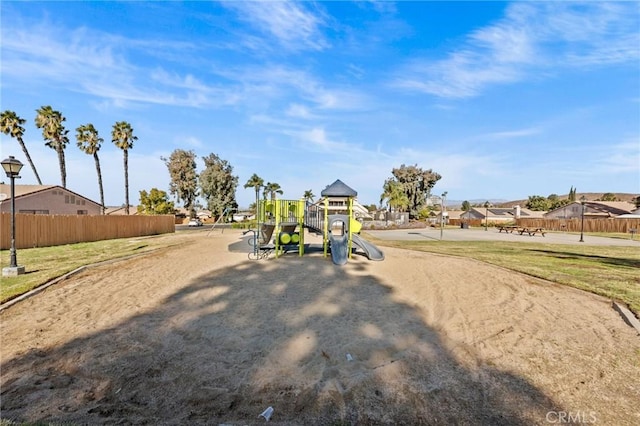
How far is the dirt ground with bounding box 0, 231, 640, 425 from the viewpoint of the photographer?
3656 millimetres

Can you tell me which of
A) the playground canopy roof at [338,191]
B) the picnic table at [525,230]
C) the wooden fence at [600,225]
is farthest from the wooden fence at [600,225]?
the playground canopy roof at [338,191]

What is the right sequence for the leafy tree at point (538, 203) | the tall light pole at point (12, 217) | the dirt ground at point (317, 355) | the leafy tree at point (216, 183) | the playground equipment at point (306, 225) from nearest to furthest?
the dirt ground at point (317, 355) → the tall light pole at point (12, 217) → the playground equipment at point (306, 225) → the leafy tree at point (216, 183) → the leafy tree at point (538, 203)

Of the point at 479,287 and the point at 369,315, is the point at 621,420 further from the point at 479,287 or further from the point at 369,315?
the point at 479,287

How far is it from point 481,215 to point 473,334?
89250mm

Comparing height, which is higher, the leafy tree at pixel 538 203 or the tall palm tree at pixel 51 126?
the tall palm tree at pixel 51 126

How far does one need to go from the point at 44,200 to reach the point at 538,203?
11161 cm

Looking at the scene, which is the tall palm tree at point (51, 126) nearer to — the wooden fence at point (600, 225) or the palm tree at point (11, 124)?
the palm tree at point (11, 124)

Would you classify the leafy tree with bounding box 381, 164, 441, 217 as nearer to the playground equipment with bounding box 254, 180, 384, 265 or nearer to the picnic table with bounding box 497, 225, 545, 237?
the picnic table with bounding box 497, 225, 545, 237

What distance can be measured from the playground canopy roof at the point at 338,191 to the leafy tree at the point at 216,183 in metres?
50.2

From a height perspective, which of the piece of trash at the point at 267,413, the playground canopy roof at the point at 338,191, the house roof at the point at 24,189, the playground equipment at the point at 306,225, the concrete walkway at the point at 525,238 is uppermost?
the house roof at the point at 24,189

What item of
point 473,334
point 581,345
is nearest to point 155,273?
point 473,334

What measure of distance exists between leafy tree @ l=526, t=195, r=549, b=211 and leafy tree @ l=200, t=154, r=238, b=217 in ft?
290

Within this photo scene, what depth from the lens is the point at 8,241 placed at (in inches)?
657

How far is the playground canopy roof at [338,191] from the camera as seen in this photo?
40.1ft
